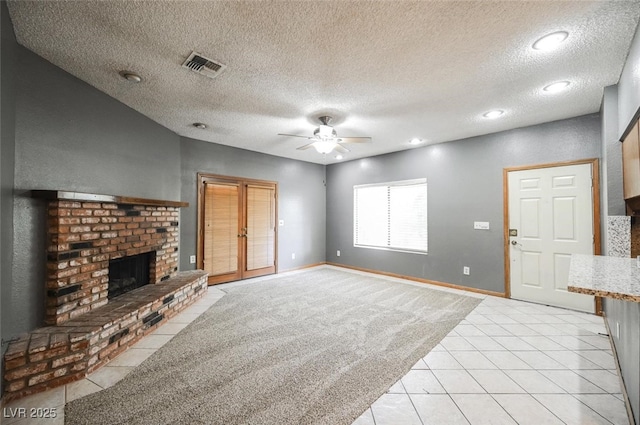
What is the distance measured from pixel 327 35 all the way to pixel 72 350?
10.0 feet

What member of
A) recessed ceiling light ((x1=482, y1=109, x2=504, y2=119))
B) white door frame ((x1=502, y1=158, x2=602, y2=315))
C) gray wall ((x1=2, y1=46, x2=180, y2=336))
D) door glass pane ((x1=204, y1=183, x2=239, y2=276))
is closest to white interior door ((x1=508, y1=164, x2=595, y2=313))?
white door frame ((x1=502, y1=158, x2=602, y2=315))

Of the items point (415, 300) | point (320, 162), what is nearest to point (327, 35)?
point (415, 300)

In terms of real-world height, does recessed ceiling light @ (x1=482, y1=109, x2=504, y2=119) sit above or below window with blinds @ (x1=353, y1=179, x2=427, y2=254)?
above

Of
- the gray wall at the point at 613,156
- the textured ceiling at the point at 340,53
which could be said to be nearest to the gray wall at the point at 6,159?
the textured ceiling at the point at 340,53

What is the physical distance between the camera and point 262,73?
2.50 meters

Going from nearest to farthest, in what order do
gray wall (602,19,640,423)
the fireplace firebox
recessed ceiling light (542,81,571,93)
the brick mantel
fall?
gray wall (602,19,640,423)
the brick mantel
recessed ceiling light (542,81,571,93)
the fireplace firebox

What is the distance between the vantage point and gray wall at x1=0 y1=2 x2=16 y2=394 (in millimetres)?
1827

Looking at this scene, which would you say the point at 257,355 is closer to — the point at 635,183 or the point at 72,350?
the point at 72,350

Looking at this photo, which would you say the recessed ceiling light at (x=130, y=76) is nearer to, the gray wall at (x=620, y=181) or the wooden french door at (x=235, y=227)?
the wooden french door at (x=235, y=227)

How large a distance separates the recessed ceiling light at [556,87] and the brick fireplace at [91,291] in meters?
4.58

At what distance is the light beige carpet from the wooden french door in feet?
3.79

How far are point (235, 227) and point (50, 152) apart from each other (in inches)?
120

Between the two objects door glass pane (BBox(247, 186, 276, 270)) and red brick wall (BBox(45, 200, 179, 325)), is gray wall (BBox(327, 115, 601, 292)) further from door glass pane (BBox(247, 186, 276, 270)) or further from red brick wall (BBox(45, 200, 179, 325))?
red brick wall (BBox(45, 200, 179, 325))

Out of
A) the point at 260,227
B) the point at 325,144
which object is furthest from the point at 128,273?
the point at 325,144
